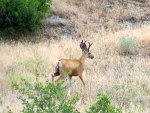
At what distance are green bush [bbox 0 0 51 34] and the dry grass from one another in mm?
2713

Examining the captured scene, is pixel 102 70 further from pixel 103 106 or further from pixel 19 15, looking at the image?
pixel 103 106

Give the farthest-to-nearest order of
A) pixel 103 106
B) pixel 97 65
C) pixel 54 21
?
pixel 54 21
pixel 97 65
pixel 103 106

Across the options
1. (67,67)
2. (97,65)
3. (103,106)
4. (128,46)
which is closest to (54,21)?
(128,46)

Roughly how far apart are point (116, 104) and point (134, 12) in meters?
16.6

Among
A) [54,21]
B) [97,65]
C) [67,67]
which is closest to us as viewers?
[67,67]

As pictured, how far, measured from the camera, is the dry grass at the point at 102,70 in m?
11.8

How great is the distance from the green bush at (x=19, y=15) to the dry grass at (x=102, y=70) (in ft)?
8.90

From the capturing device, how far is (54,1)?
90.7ft

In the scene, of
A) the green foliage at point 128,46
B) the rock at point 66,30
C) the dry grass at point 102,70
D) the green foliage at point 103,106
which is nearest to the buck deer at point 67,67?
the dry grass at point 102,70

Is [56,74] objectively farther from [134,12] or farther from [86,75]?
[134,12]

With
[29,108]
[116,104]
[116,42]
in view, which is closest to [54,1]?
[116,42]

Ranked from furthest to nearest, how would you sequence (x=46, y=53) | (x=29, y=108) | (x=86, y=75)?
1. (x=46, y=53)
2. (x=86, y=75)
3. (x=29, y=108)

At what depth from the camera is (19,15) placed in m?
23.1

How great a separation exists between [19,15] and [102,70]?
8.43m
